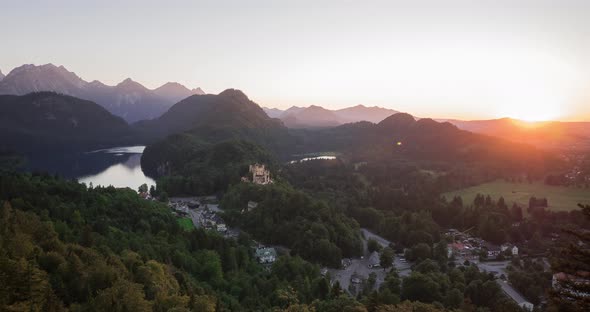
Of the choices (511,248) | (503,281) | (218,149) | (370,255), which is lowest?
(511,248)

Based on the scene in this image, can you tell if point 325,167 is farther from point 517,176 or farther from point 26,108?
Result: point 26,108

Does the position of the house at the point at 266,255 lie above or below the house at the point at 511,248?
above

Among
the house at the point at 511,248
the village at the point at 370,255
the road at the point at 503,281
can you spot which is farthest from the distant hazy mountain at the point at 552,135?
the road at the point at 503,281

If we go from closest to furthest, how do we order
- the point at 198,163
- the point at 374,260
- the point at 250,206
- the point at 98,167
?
1. the point at 374,260
2. the point at 250,206
3. the point at 198,163
4. the point at 98,167

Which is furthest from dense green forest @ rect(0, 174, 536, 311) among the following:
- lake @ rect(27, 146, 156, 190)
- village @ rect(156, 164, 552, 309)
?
lake @ rect(27, 146, 156, 190)

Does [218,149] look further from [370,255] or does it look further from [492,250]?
[492,250]

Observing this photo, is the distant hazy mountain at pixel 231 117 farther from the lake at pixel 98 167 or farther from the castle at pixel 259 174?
the castle at pixel 259 174

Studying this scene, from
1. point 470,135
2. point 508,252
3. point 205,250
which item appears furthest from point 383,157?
point 205,250

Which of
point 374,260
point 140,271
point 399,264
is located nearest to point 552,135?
point 399,264
